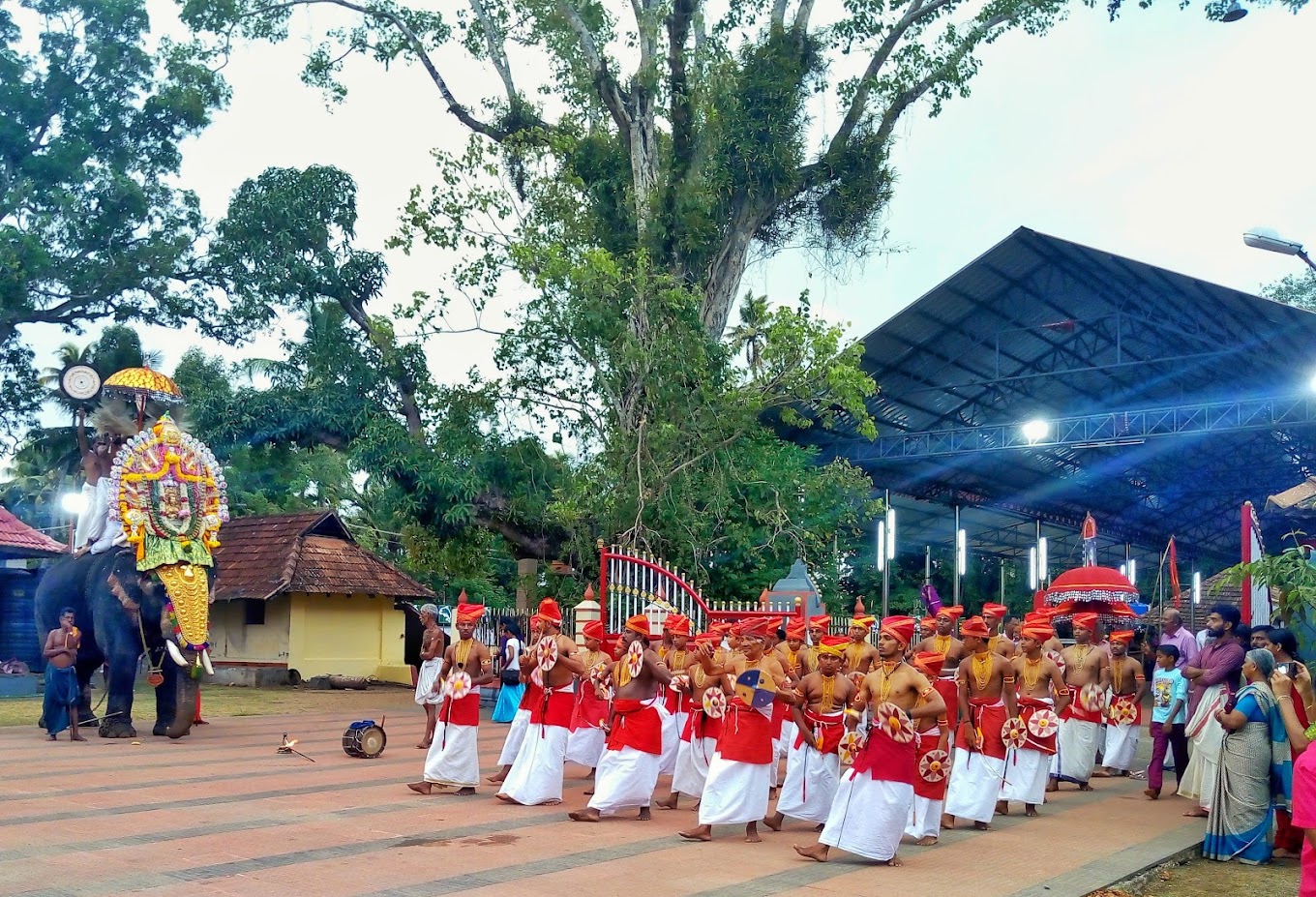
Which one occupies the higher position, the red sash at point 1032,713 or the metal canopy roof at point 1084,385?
the metal canopy roof at point 1084,385

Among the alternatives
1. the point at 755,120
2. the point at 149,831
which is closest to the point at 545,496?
the point at 755,120

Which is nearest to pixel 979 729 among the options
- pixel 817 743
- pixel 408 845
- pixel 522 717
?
pixel 817 743

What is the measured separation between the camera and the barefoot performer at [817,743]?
8.36m

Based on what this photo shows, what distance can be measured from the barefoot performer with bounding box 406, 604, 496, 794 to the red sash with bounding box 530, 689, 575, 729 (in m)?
0.65

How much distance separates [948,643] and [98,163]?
70.0 ft

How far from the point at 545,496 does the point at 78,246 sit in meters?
11.5

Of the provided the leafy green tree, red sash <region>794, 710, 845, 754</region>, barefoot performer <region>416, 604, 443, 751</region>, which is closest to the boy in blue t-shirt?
red sash <region>794, 710, 845, 754</region>

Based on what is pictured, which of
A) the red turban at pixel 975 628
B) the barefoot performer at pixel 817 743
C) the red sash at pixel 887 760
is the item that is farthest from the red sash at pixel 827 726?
the red turban at pixel 975 628

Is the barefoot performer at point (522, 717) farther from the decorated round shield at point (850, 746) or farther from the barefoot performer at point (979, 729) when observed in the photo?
the barefoot performer at point (979, 729)

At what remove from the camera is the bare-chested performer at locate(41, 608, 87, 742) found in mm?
12891

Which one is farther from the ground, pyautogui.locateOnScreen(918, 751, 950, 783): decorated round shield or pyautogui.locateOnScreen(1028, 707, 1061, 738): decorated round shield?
pyautogui.locateOnScreen(1028, 707, 1061, 738): decorated round shield

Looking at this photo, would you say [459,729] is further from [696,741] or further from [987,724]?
[987,724]

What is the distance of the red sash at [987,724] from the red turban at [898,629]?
1.44m

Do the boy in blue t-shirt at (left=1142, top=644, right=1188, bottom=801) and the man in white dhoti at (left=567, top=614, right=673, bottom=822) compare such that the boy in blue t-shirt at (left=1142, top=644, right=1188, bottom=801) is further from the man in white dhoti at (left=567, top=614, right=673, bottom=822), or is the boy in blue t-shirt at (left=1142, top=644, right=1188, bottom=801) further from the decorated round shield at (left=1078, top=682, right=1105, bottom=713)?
the man in white dhoti at (left=567, top=614, right=673, bottom=822)
